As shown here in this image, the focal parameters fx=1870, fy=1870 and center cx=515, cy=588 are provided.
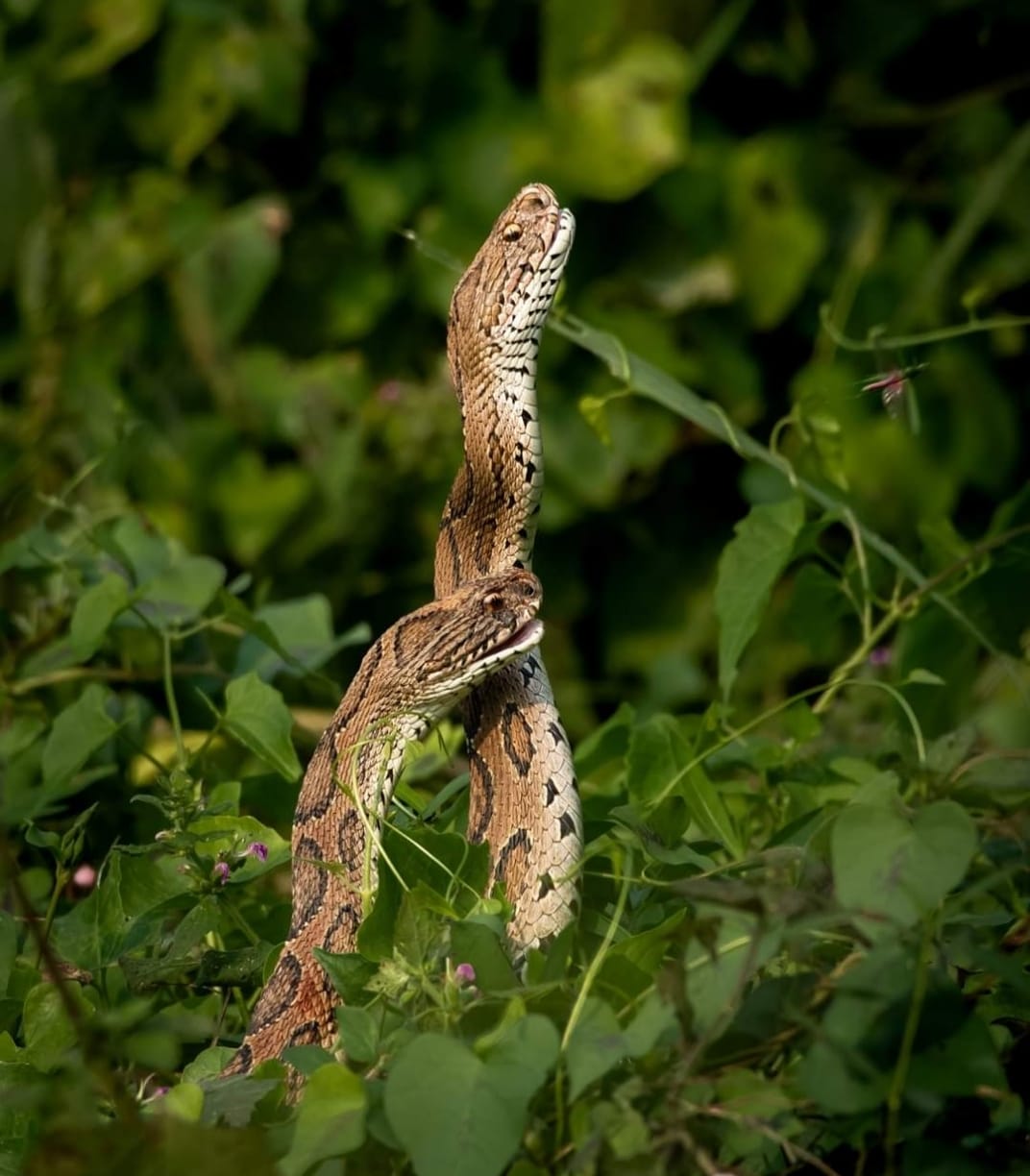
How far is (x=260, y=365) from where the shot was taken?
18.1 feet

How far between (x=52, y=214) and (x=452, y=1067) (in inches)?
181

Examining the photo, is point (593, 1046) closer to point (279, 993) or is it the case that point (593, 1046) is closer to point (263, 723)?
point (279, 993)

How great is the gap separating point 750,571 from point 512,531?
1.29 ft

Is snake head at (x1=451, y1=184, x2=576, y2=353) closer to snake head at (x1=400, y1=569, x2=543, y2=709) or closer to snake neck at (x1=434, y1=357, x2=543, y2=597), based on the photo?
snake neck at (x1=434, y1=357, x2=543, y2=597)

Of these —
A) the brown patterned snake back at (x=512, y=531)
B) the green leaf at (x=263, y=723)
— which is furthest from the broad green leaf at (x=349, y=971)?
the green leaf at (x=263, y=723)

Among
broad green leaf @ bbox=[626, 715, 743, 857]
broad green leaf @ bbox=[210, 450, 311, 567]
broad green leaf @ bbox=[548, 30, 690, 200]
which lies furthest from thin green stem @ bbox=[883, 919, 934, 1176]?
broad green leaf @ bbox=[210, 450, 311, 567]

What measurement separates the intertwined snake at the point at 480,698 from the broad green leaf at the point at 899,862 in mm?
569

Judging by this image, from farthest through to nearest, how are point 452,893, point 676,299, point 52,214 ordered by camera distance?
point 52,214, point 676,299, point 452,893

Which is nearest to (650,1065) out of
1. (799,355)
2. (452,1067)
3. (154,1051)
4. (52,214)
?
(452,1067)

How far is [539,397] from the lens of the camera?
534cm

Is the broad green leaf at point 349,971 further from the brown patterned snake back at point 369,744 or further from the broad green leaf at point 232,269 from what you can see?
the broad green leaf at point 232,269

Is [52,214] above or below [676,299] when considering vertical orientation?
above

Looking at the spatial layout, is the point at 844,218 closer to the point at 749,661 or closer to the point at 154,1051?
the point at 749,661

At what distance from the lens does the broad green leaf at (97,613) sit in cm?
275
